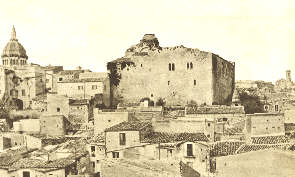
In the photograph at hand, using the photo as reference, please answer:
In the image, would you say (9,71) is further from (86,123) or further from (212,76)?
(212,76)

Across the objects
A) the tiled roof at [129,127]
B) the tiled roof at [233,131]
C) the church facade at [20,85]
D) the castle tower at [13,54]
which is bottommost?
the tiled roof at [233,131]

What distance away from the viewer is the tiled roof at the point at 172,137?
2703 centimetres

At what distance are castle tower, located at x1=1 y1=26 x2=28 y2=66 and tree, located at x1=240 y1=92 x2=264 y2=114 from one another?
3458 centimetres

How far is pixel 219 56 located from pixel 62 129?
19.3 m

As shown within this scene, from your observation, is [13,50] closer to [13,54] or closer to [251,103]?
[13,54]

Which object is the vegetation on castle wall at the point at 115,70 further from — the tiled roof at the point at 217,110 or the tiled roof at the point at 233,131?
the tiled roof at the point at 233,131

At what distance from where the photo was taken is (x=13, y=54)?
65125 millimetres

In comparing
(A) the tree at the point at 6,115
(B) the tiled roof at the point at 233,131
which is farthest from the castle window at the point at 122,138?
(A) the tree at the point at 6,115

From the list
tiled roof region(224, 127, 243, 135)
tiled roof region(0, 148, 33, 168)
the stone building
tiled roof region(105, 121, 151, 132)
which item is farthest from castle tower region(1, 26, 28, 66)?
tiled roof region(224, 127, 243, 135)

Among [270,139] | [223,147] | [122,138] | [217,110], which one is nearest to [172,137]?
[122,138]

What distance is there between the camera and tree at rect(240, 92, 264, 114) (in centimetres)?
4244

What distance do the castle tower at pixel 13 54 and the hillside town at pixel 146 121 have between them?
8.71 metres

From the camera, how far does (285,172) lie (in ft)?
58.1

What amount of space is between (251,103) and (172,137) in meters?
18.5
